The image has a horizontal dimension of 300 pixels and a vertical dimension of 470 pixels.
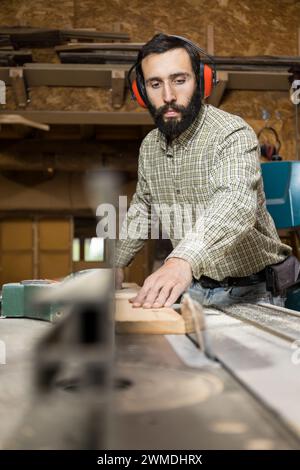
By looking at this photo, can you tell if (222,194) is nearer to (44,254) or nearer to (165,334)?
(165,334)

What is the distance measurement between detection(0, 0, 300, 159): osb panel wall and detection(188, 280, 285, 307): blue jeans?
3679 millimetres

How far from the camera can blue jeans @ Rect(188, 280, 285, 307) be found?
196cm

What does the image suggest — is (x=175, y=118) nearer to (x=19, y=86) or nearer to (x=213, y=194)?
(x=213, y=194)

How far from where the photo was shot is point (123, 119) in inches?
213

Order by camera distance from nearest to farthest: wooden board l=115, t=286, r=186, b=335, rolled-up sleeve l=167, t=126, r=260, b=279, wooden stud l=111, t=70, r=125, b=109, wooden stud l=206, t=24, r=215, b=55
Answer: wooden board l=115, t=286, r=186, b=335 < rolled-up sleeve l=167, t=126, r=260, b=279 < wooden stud l=111, t=70, r=125, b=109 < wooden stud l=206, t=24, r=215, b=55

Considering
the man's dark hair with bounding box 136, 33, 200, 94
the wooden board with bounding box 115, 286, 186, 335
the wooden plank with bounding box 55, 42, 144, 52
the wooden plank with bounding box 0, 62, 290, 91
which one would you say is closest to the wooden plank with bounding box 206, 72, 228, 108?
the wooden plank with bounding box 0, 62, 290, 91

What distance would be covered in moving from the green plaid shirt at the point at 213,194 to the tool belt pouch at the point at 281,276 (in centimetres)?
4

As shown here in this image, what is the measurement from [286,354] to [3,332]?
70cm

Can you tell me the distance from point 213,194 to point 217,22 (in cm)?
449

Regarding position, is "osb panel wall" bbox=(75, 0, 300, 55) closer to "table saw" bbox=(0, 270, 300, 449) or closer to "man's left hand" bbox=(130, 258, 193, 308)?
"man's left hand" bbox=(130, 258, 193, 308)

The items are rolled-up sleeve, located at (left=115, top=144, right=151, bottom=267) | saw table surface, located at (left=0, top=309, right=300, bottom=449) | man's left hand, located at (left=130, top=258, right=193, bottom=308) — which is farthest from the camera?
rolled-up sleeve, located at (left=115, top=144, right=151, bottom=267)

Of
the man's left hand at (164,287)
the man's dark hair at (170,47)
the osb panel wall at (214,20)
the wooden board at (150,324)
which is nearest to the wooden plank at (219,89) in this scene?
the osb panel wall at (214,20)

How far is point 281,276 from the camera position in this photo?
213 cm

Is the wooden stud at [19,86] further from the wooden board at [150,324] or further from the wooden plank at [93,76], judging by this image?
the wooden board at [150,324]
